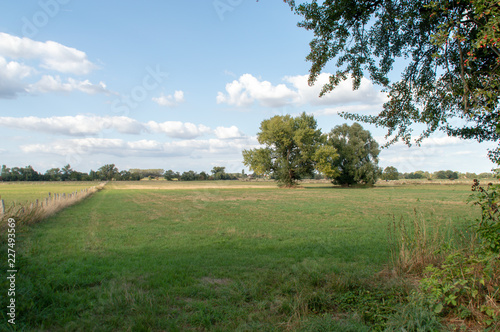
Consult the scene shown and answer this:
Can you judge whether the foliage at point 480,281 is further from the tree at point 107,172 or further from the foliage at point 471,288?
the tree at point 107,172

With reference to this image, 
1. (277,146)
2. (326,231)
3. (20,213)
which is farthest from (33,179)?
(326,231)

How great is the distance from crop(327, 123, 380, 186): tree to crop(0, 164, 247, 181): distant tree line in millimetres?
60957

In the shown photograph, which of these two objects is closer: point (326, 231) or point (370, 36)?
point (370, 36)

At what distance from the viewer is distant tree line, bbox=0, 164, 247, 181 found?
128m

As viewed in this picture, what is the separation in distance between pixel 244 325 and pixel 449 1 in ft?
20.7

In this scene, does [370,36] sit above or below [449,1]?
above

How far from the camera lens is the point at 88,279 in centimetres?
668

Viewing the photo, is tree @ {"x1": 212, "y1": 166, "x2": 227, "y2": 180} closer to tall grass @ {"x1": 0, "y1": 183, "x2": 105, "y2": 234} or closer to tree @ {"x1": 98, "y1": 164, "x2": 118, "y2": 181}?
tree @ {"x1": 98, "y1": 164, "x2": 118, "y2": 181}

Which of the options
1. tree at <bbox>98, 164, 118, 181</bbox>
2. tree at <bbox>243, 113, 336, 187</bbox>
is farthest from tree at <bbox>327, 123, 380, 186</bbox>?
tree at <bbox>98, 164, 118, 181</bbox>

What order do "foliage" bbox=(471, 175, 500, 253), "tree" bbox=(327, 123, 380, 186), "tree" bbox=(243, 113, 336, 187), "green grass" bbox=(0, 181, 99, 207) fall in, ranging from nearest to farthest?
"foliage" bbox=(471, 175, 500, 253)
"green grass" bbox=(0, 181, 99, 207)
"tree" bbox=(243, 113, 336, 187)
"tree" bbox=(327, 123, 380, 186)

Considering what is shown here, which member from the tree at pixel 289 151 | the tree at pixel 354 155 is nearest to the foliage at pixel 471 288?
the tree at pixel 289 151

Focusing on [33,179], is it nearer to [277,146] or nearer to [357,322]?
[277,146]

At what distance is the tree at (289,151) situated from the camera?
61.8 meters

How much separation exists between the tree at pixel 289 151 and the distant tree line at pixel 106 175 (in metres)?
63.6
